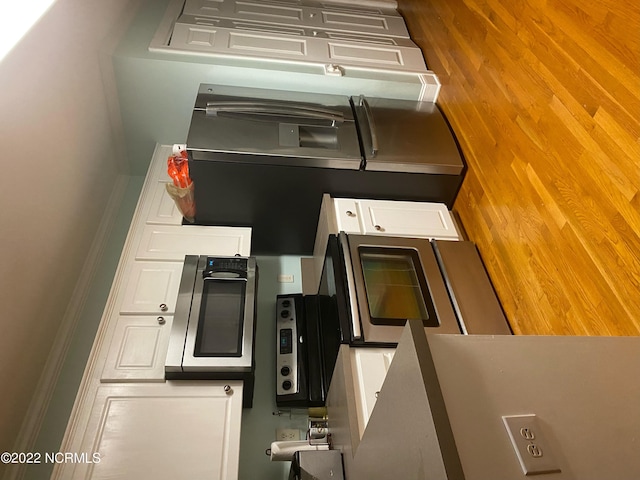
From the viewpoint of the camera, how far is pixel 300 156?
1.80m

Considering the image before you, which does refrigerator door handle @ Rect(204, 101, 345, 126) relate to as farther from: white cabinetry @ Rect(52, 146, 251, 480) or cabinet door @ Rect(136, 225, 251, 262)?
A: white cabinetry @ Rect(52, 146, 251, 480)

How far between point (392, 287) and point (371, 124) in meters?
0.78

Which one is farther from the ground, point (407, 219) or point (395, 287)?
point (407, 219)

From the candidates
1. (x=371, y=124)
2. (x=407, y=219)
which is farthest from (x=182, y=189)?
(x=407, y=219)

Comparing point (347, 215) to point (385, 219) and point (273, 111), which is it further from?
point (273, 111)

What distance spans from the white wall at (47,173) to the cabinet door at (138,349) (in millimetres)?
307

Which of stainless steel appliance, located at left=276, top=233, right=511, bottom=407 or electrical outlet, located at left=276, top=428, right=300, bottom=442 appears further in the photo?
electrical outlet, located at left=276, top=428, right=300, bottom=442

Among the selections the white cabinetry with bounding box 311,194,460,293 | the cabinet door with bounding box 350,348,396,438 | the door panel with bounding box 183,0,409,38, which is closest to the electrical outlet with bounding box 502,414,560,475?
the cabinet door with bounding box 350,348,396,438

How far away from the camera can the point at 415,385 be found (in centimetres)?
66

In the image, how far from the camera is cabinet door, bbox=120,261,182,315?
1653 mm

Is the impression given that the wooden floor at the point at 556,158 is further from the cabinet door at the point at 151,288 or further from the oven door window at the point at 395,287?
the cabinet door at the point at 151,288

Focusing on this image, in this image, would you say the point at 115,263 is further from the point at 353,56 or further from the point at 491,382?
the point at 491,382

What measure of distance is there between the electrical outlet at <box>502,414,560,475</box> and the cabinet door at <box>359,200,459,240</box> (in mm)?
1148

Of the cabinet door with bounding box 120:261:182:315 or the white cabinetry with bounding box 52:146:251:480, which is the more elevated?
the cabinet door with bounding box 120:261:182:315
